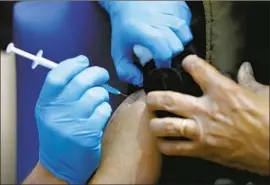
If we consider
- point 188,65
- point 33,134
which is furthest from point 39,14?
point 188,65

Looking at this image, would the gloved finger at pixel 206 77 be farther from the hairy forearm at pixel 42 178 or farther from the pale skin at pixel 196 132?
the hairy forearm at pixel 42 178

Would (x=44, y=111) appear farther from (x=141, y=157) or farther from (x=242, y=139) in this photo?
(x=242, y=139)

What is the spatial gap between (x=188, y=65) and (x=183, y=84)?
81 mm

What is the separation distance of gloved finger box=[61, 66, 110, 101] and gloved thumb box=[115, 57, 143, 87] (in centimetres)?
10

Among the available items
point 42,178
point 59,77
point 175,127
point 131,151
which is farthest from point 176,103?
point 42,178

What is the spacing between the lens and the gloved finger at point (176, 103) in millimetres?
982

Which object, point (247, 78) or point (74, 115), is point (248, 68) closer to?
point (247, 78)

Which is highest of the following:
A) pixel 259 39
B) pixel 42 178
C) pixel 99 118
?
pixel 259 39

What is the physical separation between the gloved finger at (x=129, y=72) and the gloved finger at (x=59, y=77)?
137 mm

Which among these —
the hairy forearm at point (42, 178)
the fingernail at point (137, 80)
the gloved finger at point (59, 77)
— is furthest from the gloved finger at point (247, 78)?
the hairy forearm at point (42, 178)

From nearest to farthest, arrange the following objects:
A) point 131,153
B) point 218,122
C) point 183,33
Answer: point 218,122, point 131,153, point 183,33

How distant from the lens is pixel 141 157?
1.08 metres

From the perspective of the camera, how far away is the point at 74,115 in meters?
1.11

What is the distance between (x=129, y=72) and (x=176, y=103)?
25cm
